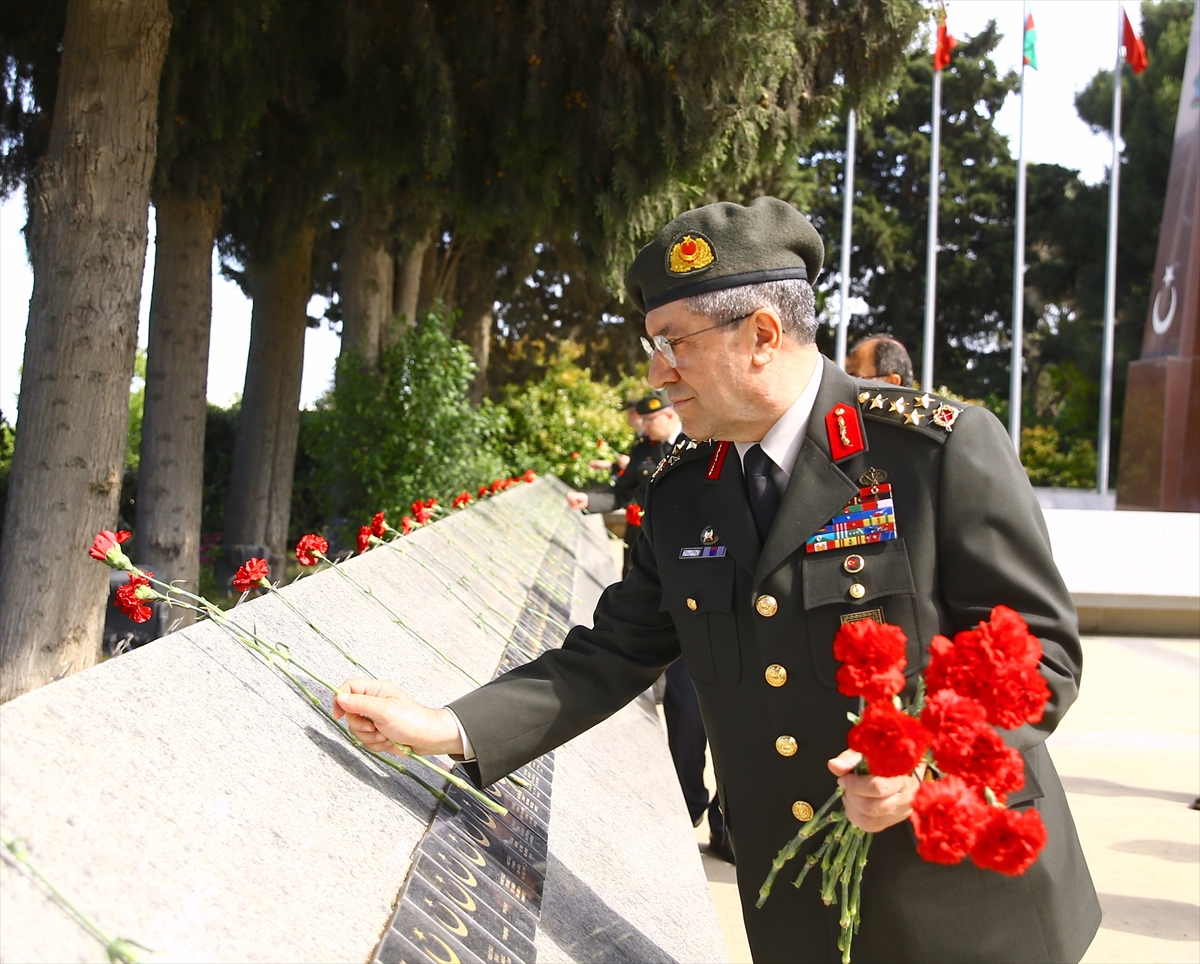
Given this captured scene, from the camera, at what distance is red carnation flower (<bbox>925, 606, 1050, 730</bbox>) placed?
1193mm

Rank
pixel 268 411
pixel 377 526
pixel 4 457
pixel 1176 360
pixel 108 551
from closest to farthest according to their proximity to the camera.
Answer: pixel 108 551, pixel 377 526, pixel 268 411, pixel 4 457, pixel 1176 360

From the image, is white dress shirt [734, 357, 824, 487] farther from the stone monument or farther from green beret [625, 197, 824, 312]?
the stone monument

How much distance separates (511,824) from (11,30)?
21.4ft

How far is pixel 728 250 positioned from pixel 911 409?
1.27 ft

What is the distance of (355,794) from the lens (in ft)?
5.59

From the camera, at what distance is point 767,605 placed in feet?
5.70

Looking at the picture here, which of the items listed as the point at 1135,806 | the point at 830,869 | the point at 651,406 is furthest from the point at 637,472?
the point at 830,869

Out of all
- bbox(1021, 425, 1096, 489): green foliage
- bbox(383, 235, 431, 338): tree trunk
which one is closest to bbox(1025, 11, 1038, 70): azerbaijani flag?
bbox(1021, 425, 1096, 489): green foliage

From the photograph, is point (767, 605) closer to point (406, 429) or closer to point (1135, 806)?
point (1135, 806)

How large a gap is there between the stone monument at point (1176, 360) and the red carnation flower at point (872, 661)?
1898cm

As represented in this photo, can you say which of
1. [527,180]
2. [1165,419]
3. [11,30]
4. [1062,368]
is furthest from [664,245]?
[1062,368]

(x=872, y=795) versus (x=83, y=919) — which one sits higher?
(x=872, y=795)

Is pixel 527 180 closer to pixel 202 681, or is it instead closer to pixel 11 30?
pixel 11 30

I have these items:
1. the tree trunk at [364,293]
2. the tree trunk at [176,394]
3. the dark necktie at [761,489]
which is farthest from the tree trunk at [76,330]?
the tree trunk at [364,293]
